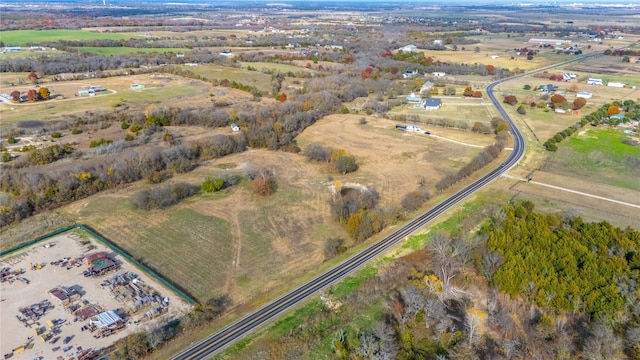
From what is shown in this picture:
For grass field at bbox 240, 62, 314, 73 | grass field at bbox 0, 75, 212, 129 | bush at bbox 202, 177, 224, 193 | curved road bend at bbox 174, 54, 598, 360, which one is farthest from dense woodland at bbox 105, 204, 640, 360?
grass field at bbox 240, 62, 314, 73

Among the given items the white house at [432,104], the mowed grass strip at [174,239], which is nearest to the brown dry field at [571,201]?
the white house at [432,104]

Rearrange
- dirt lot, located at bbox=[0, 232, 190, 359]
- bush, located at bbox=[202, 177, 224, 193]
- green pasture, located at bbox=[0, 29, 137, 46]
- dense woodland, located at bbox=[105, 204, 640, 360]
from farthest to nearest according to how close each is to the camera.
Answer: green pasture, located at bbox=[0, 29, 137, 46]
bush, located at bbox=[202, 177, 224, 193]
dirt lot, located at bbox=[0, 232, 190, 359]
dense woodland, located at bbox=[105, 204, 640, 360]

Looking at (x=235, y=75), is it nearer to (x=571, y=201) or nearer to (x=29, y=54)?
(x=29, y=54)

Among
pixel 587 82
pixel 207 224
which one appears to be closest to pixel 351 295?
pixel 207 224

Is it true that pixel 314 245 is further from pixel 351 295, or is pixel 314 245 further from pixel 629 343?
pixel 629 343

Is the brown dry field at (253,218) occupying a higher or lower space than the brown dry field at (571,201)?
lower

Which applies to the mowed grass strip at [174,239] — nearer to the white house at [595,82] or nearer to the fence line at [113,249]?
the fence line at [113,249]

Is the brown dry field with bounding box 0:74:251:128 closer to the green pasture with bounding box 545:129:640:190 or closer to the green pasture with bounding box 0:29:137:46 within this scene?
the green pasture with bounding box 545:129:640:190
